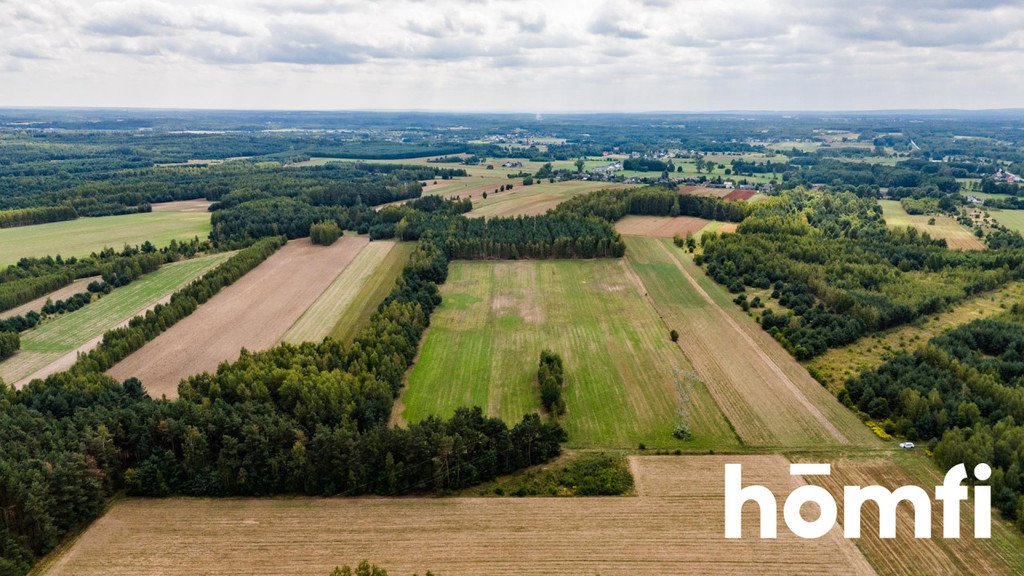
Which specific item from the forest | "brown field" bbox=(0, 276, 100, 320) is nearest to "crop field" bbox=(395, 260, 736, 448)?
the forest

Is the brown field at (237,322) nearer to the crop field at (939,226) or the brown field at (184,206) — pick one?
the brown field at (184,206)

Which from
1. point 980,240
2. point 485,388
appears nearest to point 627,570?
point 485,388

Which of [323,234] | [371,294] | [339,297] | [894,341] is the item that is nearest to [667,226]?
[894,341]

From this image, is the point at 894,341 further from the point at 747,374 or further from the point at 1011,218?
the point at 1011,218

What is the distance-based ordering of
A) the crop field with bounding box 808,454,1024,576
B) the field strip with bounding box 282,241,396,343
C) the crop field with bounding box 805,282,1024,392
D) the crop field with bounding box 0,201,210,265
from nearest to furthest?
the crop field with bounding box 808,454,1024,576 < the crop field with bounding box 805,282,1024,392 < the field strip with bounding box 282,241,396,343 < the crop field with bounding box 0,201,210,265

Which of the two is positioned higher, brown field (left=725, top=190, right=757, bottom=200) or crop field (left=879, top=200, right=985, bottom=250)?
brown field (left=725, top=190, right=757, bottom=200)

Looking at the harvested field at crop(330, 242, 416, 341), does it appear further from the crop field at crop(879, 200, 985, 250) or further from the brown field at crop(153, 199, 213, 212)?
the crop field at crop(879, 200, 985, 250)

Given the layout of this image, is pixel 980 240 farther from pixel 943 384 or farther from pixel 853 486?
pixel 853 486

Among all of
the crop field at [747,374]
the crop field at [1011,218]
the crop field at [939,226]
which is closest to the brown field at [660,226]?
the crop field at [747,374]
